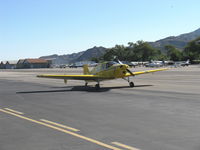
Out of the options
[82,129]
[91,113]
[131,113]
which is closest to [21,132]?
[82,129]

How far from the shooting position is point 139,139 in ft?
24.3

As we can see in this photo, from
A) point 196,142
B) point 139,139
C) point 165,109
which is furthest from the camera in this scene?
point 165,109

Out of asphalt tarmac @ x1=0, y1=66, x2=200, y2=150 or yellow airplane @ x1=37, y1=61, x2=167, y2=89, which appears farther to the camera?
yellow airplane @ x1=37, y1=61, x2=167, y2=89

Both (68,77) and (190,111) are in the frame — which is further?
(68,77)

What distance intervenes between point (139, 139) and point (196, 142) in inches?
58.6

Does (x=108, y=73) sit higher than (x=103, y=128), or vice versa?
(x=108, y=73)

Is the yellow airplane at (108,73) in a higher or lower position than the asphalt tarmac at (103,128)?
higher

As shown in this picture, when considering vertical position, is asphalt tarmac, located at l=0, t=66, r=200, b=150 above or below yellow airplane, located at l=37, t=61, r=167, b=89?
below

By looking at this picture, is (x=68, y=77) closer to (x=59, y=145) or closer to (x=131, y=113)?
(x=131, y=113)

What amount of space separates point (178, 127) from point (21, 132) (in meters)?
5.08

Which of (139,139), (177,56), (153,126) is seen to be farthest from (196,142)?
(177,56)

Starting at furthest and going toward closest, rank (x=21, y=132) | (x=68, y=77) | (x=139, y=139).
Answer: (x=68, y=77), (x=21, y=132), (x=139, y=139)

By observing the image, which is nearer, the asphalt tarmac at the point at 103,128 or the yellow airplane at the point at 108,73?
the asphalt tarmac at the point at 103,128

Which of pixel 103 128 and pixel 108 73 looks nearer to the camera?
pixel 103 128
